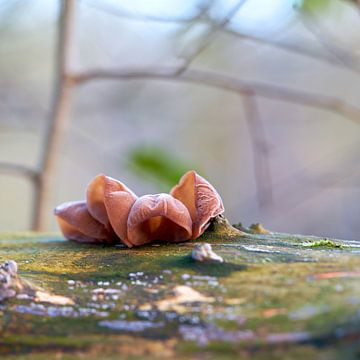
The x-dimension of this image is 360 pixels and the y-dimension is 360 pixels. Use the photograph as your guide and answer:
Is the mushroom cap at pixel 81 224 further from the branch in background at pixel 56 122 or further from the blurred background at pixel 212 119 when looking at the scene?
the blurred background at pixel 212 119

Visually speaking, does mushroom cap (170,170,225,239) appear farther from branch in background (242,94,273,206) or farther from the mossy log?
branch in background (242,94,273,206)

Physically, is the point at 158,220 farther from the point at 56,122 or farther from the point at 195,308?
the point at 56,122

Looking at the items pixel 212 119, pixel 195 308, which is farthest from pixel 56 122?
pixel 212 119

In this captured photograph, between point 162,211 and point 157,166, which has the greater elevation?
point 157,166

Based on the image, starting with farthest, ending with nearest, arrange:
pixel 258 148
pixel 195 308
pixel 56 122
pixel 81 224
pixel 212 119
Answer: pixel 212 119, pixel 258 148, pixel 56 122, pixel 81 224, pixel 195 308

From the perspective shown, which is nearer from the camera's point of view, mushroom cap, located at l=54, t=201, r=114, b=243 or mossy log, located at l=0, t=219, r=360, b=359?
mossy log, located at l=0, t=219, r=360, b=359

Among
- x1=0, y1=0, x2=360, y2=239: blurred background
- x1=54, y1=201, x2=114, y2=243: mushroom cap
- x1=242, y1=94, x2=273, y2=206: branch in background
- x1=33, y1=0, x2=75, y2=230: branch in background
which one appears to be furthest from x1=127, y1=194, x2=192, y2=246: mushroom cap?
x1=0, y1=0, x2=360, y2=239: blurred background

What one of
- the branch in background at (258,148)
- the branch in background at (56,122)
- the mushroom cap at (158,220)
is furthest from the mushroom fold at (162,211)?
the branch in background at (56,122)
